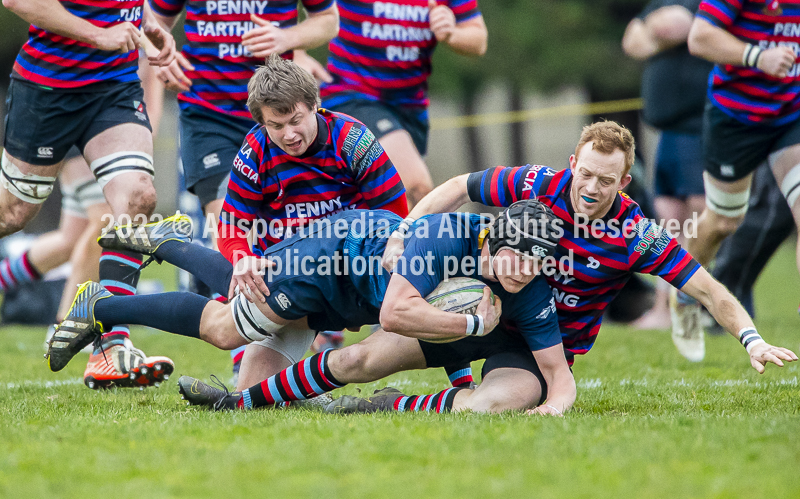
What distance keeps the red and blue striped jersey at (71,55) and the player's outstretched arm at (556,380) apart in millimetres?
2808

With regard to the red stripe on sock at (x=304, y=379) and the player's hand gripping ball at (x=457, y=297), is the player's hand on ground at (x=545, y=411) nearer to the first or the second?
the player's hand gripping ball at (x=457, y=297)

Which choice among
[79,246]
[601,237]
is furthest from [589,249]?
[79,246]

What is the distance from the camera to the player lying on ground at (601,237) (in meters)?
3.90

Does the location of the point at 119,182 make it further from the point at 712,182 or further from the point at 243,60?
the point at 712,182

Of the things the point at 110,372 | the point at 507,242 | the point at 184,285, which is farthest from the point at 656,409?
the point at 184,285

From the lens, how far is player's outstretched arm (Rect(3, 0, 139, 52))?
451 centimetres

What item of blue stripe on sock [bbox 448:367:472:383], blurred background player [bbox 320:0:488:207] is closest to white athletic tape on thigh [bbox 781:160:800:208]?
blurred background player [bbox 320:0:488:207]

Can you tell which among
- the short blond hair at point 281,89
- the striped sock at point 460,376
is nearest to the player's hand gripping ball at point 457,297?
the striped sock at point 460,376

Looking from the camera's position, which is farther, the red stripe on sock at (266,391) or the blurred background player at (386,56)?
the blurred background player at (386,56)

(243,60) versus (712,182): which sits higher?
(243,60)

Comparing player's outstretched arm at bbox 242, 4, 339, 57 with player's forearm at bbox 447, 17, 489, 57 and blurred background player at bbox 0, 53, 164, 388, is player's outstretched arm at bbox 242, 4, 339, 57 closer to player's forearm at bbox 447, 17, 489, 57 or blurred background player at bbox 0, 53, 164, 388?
player's forearm at bbox 447, 17, 489, 57

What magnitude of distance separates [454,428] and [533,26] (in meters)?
18.2

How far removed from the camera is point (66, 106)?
4.79 meters

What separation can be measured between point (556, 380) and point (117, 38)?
2.82m
